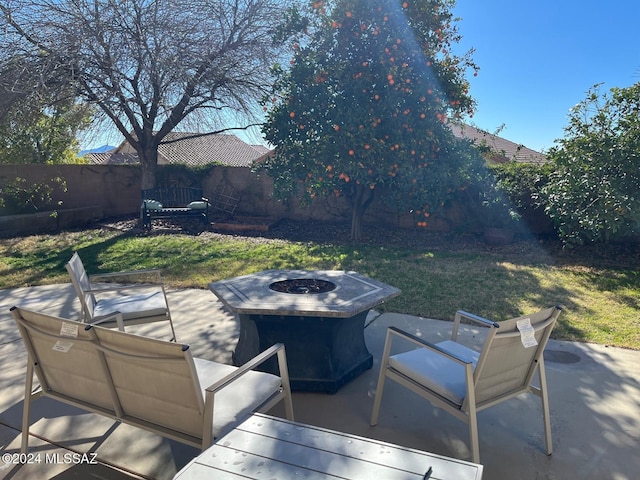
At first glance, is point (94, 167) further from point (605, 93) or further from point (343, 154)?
point (605, 93)

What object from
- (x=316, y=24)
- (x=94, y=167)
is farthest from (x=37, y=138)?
(x=316, y=24)

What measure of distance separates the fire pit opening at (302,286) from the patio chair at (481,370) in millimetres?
954

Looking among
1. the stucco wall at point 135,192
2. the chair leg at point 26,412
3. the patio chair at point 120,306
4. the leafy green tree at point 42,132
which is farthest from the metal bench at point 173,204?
the chair leg at point 26,412

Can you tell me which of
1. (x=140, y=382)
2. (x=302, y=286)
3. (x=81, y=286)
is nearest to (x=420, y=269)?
(x=302, y=286)

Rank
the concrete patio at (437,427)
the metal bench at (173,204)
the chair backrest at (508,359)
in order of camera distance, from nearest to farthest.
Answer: the chair backrest at (508,359)
the concrete patio at (437,427)
the metal bench at (173,204)

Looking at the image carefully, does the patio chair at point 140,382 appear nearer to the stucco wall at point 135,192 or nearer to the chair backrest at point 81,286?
the chair backrest at point 81,286

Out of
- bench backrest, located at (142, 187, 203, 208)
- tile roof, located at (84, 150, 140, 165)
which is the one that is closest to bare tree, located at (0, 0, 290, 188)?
bench backrest, located at (142, 187, 203, 208)

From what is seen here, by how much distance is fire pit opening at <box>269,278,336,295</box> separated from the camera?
3250mm

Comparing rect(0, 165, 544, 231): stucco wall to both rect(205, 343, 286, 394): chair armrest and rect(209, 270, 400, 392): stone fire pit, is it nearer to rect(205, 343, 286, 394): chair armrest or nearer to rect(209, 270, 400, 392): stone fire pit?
rect(209, 270, 400, 392): stone fire pit

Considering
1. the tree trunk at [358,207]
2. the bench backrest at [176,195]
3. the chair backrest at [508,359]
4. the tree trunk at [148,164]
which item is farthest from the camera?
the tree trunk at [148,164]

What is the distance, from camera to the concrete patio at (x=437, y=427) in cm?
215

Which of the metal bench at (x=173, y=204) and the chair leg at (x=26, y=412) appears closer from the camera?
the chair leg at (x=26, y=412)

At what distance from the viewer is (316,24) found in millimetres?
7766

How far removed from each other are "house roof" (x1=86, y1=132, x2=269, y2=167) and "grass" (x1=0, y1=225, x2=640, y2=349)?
3373 millimetres
